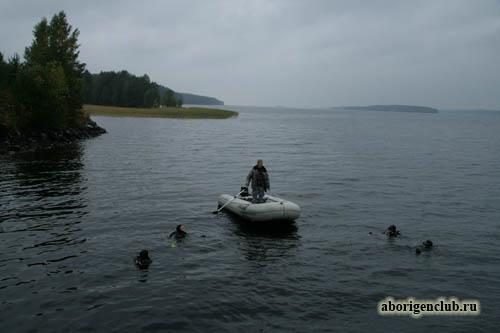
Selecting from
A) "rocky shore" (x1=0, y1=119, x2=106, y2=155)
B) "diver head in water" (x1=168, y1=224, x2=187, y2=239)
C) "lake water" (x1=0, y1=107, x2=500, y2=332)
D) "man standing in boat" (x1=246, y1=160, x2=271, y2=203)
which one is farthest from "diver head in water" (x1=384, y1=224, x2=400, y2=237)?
"rocky shore" (x1=0, y1=119, x2=106, y2=155)

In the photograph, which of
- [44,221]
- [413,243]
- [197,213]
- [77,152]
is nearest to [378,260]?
[413,243]

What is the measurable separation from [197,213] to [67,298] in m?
13.0

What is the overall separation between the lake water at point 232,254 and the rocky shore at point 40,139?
13.7 metres

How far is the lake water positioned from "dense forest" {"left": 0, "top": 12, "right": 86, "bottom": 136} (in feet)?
62.7

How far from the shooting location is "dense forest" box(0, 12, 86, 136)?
58812mm

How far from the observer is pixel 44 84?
63.7 m

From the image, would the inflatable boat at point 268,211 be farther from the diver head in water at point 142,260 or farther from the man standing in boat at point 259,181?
the diver head in water at point 142,260

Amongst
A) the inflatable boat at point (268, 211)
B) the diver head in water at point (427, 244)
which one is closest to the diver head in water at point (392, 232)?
the diver head in water at point (427, 244)

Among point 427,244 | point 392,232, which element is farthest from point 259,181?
point 427,244

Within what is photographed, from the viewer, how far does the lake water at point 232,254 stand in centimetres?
1526

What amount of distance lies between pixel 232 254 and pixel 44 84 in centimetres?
5344

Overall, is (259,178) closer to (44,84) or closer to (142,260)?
(142,260)

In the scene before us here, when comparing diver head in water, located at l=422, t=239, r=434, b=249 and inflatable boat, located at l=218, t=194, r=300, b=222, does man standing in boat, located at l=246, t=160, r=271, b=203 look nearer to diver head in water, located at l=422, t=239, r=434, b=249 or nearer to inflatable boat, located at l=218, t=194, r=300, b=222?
inflatable boat, located at l=218, t=194, r=300, b=222

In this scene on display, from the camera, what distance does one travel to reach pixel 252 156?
197 ft
